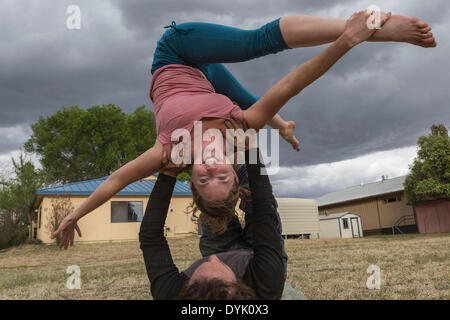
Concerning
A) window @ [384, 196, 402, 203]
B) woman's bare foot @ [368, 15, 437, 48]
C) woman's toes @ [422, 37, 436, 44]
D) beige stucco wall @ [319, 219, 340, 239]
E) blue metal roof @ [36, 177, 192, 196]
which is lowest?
beige stucco wall @ [319, 219, 340, 239]

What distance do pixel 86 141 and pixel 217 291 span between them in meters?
26.4

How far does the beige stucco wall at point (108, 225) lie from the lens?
15859 mm

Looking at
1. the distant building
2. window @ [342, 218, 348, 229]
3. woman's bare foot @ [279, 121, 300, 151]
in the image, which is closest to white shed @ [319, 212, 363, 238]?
window @ [342, 218, 348, 229]

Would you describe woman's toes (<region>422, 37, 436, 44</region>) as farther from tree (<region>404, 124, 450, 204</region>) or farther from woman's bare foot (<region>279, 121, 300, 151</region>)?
tree (<region>404, 124, 450, 204</region>)

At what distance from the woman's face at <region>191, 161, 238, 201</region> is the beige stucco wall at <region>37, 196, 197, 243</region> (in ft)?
45.2

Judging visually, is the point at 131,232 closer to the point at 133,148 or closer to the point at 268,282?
the point at 133,148

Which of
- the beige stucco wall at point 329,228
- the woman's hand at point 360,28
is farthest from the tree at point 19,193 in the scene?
the woman's hand at point 360,28

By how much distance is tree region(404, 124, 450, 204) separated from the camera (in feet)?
64.9

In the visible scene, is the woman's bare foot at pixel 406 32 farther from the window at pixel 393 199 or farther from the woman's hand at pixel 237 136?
the window at pixel 393 199

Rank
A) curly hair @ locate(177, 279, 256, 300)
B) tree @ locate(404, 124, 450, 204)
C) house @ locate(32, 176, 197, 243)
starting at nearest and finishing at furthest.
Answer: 1. curly hair @ locate(177, 279, 256, 300)
2. house @ locate(32, 176, 197, 243)
3. tree @ locate(404, 124, 450, 204)

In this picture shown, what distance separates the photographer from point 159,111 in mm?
2846
